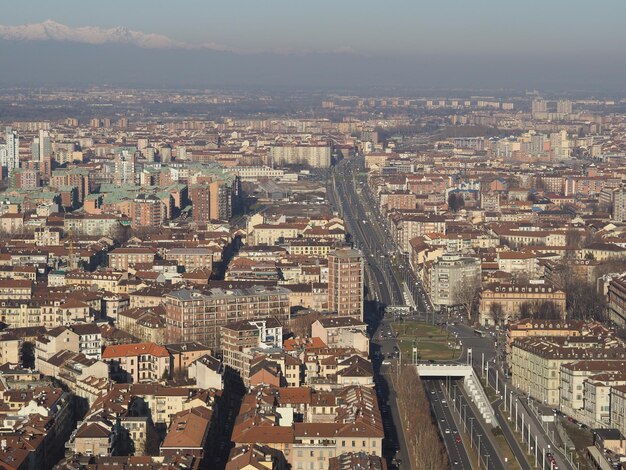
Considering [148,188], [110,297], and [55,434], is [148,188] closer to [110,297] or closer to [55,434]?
[110,297]

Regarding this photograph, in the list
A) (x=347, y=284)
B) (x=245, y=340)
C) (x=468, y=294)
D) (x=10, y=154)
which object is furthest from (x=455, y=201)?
(x=245, y=340)

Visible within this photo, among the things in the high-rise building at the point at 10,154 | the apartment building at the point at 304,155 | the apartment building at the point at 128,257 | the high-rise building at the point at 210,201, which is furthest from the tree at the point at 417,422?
the apartment building at the point at 304,155

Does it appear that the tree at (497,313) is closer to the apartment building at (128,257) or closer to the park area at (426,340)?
the park area at (426,340)

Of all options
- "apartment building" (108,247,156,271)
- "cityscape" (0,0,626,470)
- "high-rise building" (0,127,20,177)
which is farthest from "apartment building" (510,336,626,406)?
"high-rise building" (0,127,20,177)

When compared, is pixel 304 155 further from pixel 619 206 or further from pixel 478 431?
pixel 478 431

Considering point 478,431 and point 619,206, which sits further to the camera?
point 619,206
